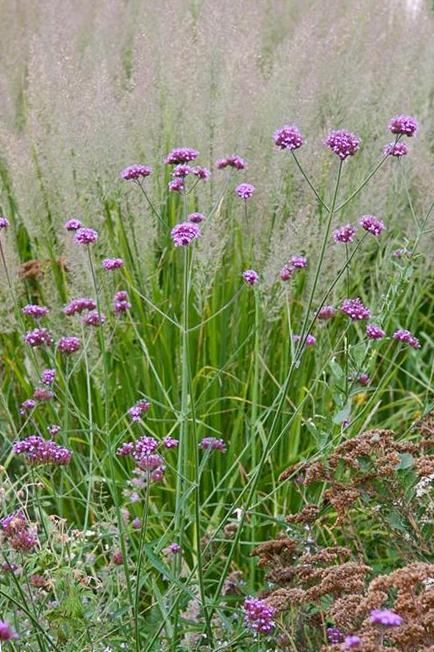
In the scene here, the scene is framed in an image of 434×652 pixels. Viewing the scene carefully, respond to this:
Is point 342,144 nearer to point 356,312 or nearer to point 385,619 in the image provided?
point 356,312

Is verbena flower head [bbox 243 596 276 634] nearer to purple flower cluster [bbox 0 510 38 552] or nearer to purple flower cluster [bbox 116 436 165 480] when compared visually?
purple flower cluster [bbox 116 436 165 480]

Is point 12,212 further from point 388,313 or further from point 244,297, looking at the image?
point 388,313

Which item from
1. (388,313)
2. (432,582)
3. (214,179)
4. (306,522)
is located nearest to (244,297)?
(214,179)

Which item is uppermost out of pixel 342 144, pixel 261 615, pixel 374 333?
pixel 342 144

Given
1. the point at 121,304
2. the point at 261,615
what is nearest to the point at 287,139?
the point at 121,304

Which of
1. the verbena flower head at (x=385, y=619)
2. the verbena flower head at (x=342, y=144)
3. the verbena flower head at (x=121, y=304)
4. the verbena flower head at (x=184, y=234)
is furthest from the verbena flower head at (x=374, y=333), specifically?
the verbena flower head at (x=385, y=619)

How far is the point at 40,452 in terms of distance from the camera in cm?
270

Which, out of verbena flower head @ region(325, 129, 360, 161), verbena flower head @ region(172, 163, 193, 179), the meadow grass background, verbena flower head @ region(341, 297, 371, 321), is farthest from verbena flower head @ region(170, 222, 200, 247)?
the meadow grass background

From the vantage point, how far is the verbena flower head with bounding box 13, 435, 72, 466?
2.69 meters

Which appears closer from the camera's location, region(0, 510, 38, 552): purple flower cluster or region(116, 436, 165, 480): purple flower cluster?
region(0, 510, 38, 552): purple flower cluster

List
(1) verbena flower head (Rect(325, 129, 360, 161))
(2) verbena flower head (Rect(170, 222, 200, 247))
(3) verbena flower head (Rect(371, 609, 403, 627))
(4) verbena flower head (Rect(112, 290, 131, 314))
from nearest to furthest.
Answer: (3) verbena flower head (Rect(371, 609, 403, 627))
(2) verbena flower head (Rect(170, 222, 200, 247))
(1) verbena flower head (Rect(325, 129, 360, 161))
(4) verbena flower head (Rect(112, 290, 131, 314))

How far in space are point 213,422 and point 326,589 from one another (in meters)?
1.72

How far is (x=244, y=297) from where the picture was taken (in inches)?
165

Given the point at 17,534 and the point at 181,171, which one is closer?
the point at 17,534
